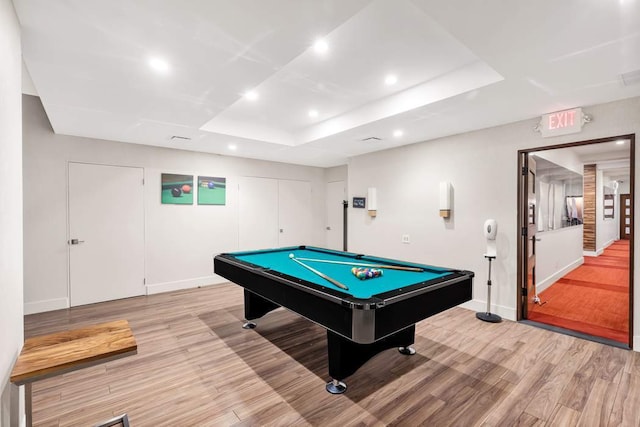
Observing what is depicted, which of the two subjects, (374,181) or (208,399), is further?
(374,181)

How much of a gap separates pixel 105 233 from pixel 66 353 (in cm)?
361

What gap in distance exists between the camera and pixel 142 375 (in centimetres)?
252

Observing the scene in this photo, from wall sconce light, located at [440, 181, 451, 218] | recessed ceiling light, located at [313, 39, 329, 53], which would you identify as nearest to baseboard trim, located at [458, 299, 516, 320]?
wall sconce light, located at [440, 181, 451, 218]

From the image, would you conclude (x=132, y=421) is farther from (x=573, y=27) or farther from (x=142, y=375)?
(x=573, y=27)

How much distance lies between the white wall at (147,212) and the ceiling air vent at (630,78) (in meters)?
5.24

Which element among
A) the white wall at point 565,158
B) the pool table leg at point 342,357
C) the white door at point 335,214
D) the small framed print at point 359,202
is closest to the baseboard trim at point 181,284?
the white door at point 335,214

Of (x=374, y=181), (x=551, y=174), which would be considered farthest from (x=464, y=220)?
(x=551, y=174)

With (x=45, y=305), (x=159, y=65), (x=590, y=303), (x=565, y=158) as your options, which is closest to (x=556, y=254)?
(x=590, y=303)

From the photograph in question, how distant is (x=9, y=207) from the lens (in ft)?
4.86

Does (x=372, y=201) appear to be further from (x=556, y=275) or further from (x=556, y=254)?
(x=556, y=275)

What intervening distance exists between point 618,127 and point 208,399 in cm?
439

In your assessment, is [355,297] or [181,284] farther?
[181,284]

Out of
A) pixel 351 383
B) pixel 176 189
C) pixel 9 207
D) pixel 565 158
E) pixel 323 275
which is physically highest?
pixel 565 158

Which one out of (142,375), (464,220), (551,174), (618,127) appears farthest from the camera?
(551,174)
